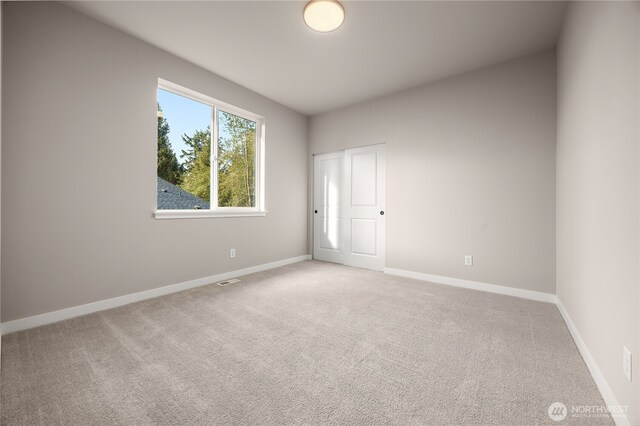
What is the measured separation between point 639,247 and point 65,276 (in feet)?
12.4

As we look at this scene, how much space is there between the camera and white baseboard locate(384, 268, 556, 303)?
9.65 feet

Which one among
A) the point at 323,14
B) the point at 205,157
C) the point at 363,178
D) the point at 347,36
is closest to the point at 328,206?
the point at 363,178

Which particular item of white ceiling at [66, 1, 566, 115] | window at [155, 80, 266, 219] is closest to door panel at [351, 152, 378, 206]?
white ceiling at [66, 1, 566, 115]

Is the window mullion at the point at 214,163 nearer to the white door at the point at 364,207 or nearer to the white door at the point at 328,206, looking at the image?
the white door at the point at 328,206

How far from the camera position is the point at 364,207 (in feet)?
14.9

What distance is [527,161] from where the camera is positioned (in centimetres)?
304

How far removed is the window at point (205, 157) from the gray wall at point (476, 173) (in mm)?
1989

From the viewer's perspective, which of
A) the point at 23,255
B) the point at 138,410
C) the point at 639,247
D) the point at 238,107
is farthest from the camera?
the point at 238,107

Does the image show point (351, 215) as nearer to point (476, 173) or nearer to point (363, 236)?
point (363, 236)

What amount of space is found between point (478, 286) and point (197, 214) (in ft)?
11.9

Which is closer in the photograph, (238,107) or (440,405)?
(440,405)

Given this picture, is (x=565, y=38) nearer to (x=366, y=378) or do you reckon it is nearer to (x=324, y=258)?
(x=366, y=378)

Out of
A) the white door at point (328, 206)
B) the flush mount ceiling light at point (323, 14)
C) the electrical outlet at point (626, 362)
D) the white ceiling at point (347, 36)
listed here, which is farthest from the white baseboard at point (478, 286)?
the flush mount ceiling light at point (323, 14)

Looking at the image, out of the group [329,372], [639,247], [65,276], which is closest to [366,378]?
[329,372]
